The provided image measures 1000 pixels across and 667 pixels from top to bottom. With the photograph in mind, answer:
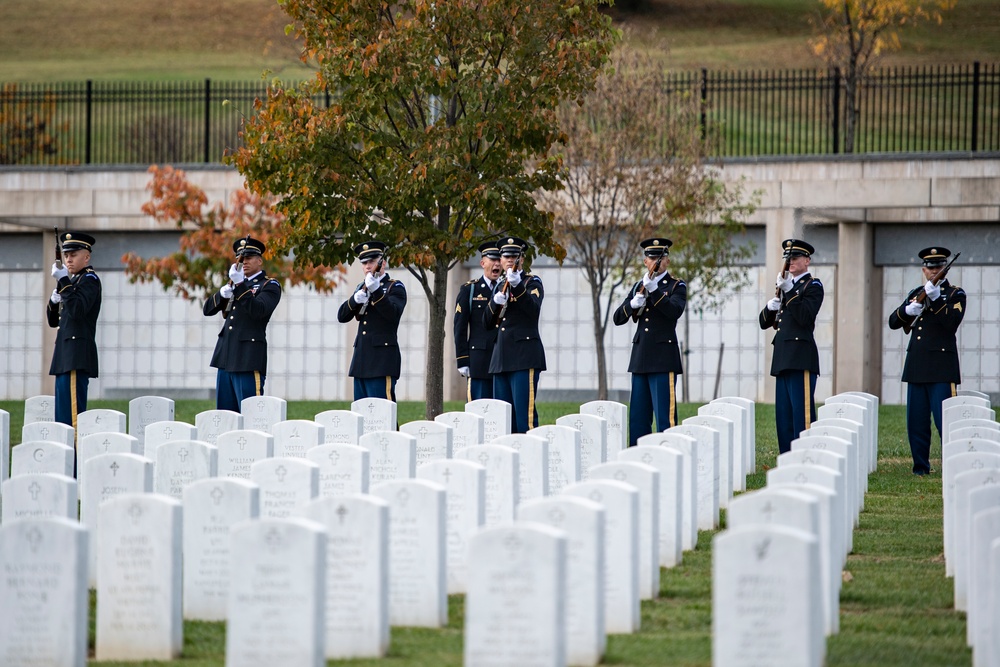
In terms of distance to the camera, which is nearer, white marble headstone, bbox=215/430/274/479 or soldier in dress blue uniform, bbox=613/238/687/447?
white marble headstone, bbox=215/430/274/479

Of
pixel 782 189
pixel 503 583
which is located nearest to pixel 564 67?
pixel 503 583

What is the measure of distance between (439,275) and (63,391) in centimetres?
381

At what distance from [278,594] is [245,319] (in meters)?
7.50

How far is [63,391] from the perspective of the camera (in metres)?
12.0

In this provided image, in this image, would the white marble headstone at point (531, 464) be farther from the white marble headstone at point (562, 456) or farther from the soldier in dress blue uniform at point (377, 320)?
the soldier in dress blue uniform at point (377, 320)

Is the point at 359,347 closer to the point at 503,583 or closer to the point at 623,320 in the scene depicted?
the point at 623,320

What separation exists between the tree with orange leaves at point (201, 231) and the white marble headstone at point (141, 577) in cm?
1531

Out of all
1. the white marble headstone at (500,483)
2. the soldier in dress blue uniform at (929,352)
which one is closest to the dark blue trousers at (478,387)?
the soldier in dress blue uniform at (929,352)

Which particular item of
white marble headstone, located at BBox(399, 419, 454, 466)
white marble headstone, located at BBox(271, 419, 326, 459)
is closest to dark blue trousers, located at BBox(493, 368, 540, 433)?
white marble headstone, located at BBox(399, 419, 454, 466)

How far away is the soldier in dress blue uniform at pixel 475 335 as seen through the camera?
534 inches

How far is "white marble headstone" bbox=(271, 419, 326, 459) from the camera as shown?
10000mm

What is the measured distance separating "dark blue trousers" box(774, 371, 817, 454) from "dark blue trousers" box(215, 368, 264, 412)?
490cm

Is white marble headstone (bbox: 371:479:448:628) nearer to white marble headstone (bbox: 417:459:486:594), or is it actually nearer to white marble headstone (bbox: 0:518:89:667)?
white marble headstone (bbox: 417:459:486:594)

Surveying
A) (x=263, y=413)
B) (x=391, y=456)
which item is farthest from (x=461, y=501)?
(x=263, y=413)
